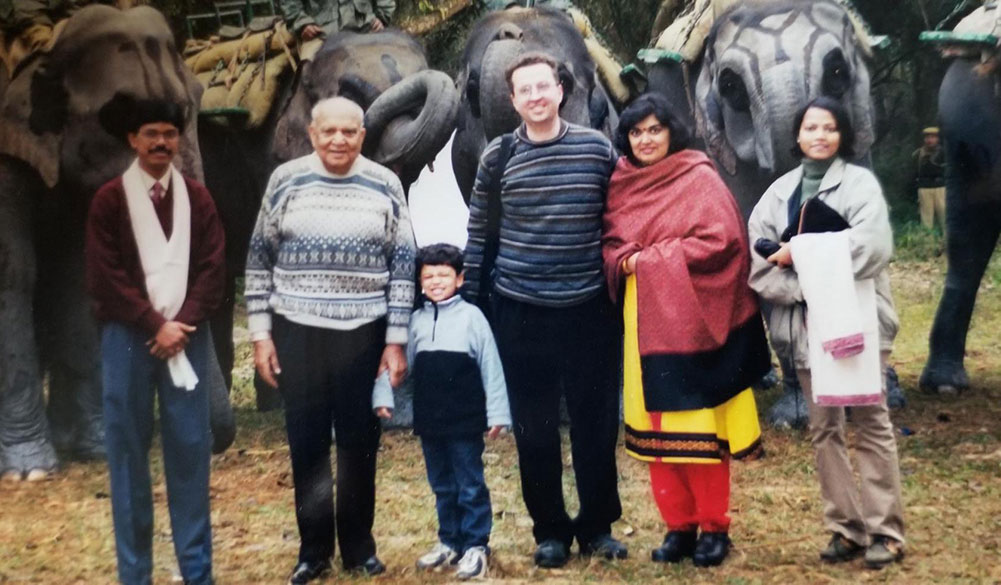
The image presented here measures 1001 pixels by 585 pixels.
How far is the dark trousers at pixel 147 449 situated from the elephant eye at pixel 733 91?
2803mm

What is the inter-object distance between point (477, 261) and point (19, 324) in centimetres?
217

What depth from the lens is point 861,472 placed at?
473cm

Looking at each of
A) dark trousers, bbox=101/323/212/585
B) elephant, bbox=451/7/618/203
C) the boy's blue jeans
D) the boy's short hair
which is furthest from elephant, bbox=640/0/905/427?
dark trousers, bbox=101/323/212/585

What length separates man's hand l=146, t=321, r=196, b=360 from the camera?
171 inches

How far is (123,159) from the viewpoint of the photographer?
5.44m

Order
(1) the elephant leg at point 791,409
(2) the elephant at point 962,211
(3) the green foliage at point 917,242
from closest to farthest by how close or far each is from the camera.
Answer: (1) the elephant leg at point 791,409, (2) the elephant at point 962,211, (3) the green foliage at point 917,242

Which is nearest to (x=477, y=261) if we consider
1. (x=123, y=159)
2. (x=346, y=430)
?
(x=346, y=430)

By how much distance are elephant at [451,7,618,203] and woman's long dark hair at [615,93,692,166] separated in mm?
1669

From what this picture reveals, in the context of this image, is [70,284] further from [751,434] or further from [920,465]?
[920,465]

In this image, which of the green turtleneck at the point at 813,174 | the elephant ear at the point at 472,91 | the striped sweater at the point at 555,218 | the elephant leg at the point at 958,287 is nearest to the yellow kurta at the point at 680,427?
the striped sweater at the point at 555,218

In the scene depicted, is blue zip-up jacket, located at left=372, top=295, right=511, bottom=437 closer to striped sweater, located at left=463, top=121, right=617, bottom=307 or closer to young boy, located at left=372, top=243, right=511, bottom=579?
young boy, located at left=372, top=243, right=511, bottom=579

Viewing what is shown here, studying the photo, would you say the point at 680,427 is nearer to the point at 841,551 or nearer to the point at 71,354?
the point at 841,551

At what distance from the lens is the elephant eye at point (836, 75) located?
6.03m

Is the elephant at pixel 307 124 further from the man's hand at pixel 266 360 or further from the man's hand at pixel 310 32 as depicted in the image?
the man's hand at pixel 266 360
